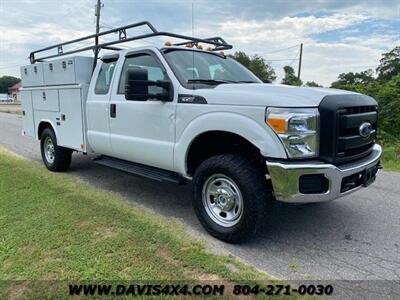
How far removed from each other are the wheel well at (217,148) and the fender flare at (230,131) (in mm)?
73

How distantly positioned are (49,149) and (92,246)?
405cm

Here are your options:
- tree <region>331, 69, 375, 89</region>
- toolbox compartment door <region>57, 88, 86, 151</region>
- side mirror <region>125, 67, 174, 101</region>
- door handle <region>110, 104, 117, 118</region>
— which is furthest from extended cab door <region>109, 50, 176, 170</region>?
tree <region>331, 69, 375, 89</region>

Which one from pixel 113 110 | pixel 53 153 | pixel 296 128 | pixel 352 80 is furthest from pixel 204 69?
pixel 352 80

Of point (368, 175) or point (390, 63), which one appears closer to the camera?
point (368, 175)

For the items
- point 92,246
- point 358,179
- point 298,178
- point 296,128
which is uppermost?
point 296,128

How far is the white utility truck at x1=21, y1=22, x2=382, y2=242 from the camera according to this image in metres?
3.37

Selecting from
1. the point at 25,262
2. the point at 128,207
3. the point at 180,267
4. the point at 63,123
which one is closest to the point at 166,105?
the point at 128,207

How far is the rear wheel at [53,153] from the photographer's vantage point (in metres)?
6.79

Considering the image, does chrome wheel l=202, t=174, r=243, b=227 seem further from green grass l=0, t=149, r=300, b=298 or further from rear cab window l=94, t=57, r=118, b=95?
rear cab window l=94, t=57, r=118, b=95

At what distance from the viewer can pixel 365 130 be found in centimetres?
379

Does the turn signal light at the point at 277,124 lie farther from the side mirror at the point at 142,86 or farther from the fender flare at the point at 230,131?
the side mirror at the point at 142,86

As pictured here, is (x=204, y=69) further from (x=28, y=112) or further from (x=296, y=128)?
(x=28, y=112)

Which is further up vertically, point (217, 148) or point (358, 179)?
point (217, 148)

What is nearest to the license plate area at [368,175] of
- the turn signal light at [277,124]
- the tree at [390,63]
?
the turn signal light at [277,124]
